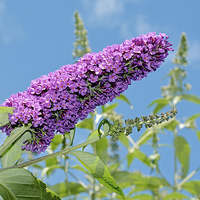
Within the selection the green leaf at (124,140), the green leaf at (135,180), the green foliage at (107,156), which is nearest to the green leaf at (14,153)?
the green foliage at (107,156)

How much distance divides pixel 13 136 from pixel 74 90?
0.40m

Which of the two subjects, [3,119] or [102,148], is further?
[102,148]

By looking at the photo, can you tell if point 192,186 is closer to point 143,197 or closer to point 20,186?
point 143,197

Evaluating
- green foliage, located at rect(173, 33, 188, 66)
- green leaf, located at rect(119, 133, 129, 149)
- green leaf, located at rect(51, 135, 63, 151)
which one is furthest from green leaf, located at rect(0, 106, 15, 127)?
green foliage, located at rect(173, 33, 188, 66)

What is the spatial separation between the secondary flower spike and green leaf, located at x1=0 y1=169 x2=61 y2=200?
0.90 feet

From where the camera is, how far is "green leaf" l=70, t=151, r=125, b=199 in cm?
152

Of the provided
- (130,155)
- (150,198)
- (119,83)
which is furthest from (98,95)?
(150,198)

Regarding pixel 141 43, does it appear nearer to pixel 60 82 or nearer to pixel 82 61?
pixel 82 61

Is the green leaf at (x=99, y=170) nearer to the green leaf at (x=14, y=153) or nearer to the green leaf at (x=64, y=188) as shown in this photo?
the green leaf at (x=14, y=153)

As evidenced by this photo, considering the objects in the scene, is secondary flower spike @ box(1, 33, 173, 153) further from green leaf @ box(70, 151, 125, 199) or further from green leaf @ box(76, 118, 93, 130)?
green leaf @ box(76, 118, 93, 130)

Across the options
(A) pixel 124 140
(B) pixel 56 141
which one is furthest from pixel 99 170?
(A) pixel 124 140

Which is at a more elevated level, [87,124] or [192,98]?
[192,98]

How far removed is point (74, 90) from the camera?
1.70 metres

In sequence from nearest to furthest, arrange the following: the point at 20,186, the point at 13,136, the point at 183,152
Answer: the point at 20,186 → the point at 13,136 → the point at 183,152
